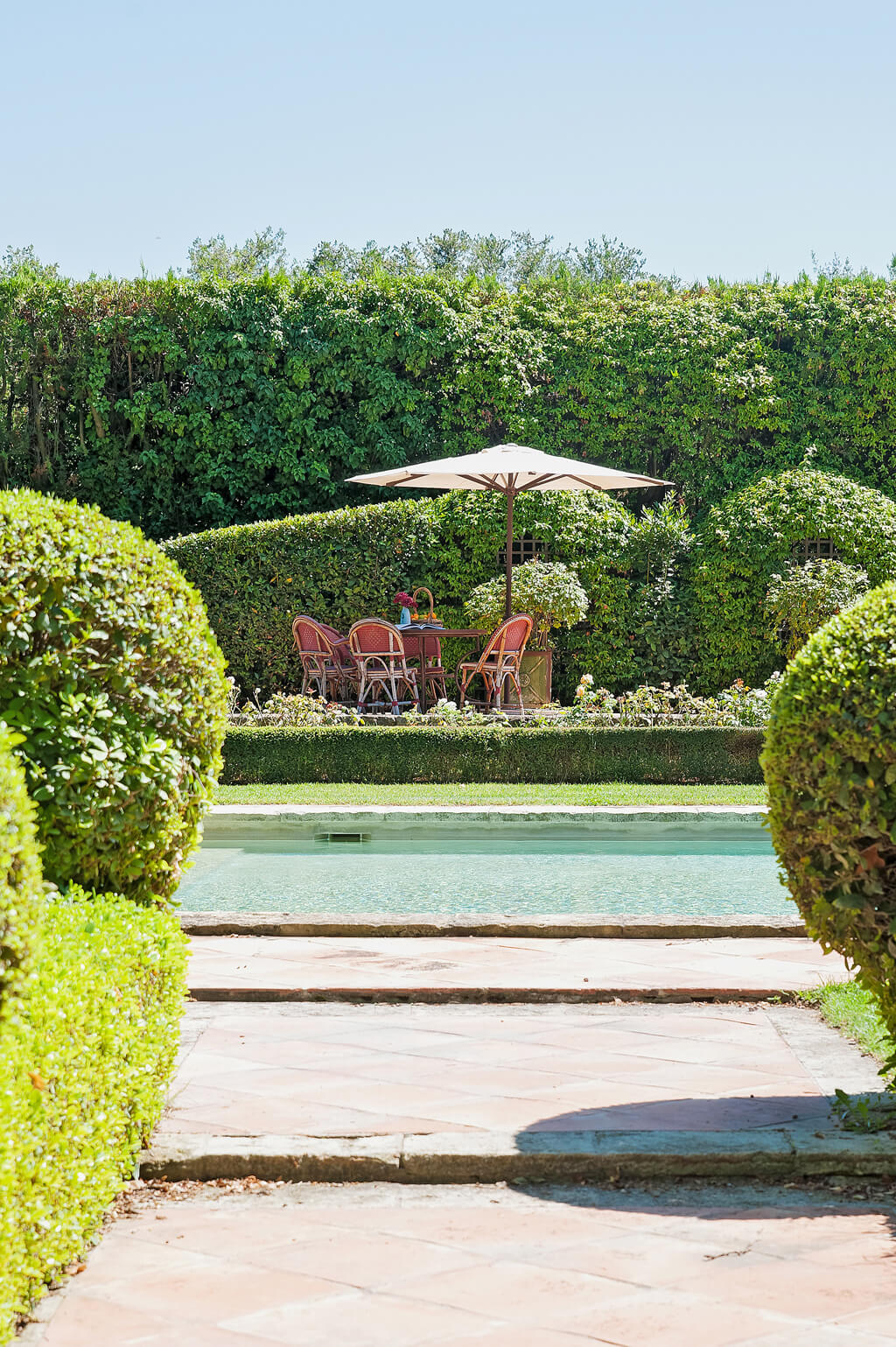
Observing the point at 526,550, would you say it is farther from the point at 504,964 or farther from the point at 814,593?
the point at 504,964

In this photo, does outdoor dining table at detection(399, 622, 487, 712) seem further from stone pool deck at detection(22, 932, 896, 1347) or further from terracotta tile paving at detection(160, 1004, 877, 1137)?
terracotta tile paving at detection(160, 1004, 877, 1137)

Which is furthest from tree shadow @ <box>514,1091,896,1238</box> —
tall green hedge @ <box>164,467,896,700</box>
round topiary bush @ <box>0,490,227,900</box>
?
tall green hedge @ <box>164,467,896,700</box>

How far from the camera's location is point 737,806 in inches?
338

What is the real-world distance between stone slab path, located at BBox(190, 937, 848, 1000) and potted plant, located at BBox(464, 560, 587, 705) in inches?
321

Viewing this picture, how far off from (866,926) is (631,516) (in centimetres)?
1256

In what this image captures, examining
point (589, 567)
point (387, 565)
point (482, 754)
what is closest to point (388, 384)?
point (387, 565)

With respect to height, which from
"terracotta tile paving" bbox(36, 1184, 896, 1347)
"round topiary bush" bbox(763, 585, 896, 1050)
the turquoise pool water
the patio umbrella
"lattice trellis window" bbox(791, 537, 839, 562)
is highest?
the patio umbrella

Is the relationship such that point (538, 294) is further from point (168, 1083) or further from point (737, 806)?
point (168, 1083)

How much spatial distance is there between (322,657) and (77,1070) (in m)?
10.6

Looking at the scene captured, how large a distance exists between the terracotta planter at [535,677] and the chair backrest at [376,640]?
5.38ft

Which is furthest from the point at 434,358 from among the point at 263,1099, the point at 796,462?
the point at 263,1099

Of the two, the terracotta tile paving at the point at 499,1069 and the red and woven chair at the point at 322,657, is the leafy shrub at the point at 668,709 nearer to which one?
the red and woven chair at the point at 322,657

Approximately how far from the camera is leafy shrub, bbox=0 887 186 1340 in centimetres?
199

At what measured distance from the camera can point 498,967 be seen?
15.8 ft
